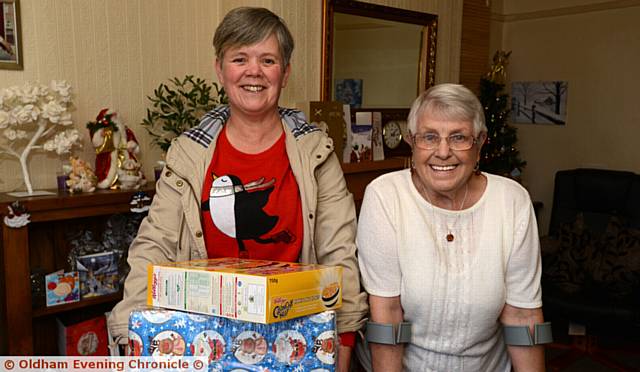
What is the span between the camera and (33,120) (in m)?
2.42

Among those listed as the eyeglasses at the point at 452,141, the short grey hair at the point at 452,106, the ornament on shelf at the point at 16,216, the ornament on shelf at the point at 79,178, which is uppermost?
the short grey hair at the point at 452,106

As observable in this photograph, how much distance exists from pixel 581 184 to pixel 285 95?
98.9 inches

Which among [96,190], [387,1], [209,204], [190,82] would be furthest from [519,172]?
[209,204]

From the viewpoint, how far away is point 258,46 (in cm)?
158

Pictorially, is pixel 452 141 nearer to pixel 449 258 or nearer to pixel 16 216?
→ pixel 449 258

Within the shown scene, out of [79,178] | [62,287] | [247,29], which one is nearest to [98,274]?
[62,287]

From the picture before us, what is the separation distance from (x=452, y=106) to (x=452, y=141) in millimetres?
90

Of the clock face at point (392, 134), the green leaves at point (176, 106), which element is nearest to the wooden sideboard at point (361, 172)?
the clock face at point (392, 134)

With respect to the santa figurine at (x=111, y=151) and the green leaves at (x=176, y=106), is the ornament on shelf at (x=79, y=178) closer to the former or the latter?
the santa figurine at (x=111, y=151)

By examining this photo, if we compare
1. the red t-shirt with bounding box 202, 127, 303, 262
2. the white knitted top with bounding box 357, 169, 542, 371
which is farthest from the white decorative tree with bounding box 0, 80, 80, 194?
the white knitted top with bounding box 357, 169, 542, 371

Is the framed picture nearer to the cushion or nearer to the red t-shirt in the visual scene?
the red t-shirt

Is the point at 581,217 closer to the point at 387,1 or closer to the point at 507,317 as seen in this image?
the point at 387,1

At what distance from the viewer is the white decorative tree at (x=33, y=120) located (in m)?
2.37

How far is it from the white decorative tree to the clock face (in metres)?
2.15
